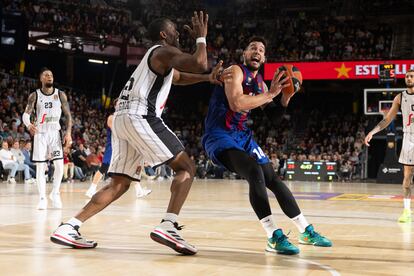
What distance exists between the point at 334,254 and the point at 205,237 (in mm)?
1408

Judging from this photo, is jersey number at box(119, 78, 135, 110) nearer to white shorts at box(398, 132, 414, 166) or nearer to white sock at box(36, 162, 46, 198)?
white sock at box(36, 162, 46, 198)

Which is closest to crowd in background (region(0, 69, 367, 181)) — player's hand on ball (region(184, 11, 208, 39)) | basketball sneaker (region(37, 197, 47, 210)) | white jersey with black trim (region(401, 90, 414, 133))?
basketball sneaker (region(37, 197, 47, 210))

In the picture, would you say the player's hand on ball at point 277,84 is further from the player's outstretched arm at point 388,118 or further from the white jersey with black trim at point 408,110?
the white jersey with black trim at point 408,110

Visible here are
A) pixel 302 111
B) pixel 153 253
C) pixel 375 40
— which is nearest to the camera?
pixel 153 253

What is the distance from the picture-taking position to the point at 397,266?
424 centimetres

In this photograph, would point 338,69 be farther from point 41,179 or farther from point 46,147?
point 41,179

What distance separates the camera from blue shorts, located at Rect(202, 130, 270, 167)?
16.9ft

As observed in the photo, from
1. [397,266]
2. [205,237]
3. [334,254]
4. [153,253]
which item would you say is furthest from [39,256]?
[397,266]

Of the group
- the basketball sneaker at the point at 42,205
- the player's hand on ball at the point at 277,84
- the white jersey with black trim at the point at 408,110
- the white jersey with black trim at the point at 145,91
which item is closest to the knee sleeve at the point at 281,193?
the player's hand on ball at the point at 277,84

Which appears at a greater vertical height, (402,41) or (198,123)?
(402,41)

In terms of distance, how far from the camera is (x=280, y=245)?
188 inches

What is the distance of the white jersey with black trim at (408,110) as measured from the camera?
794 centimetres

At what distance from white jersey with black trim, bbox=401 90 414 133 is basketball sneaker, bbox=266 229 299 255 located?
3.95 metres

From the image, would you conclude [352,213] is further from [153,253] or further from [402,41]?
[402,41]
